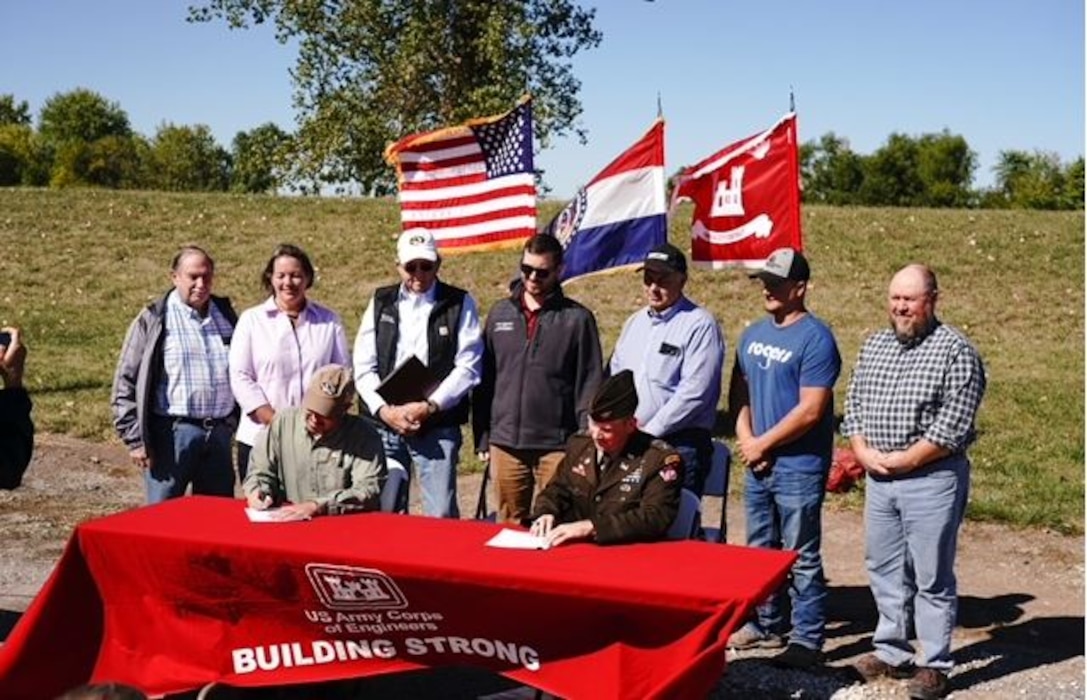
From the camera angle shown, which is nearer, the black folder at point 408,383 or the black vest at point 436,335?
the black folder at point 408,383

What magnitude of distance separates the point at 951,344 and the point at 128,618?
373 centimetres

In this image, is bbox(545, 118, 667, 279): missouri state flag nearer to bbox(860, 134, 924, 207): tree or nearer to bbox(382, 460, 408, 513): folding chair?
bbox(382, 460, 408, 513): folding chair

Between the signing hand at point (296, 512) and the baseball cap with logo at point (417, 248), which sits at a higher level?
the baseball cap with logo at point (417, 248)

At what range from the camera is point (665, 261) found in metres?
6.95

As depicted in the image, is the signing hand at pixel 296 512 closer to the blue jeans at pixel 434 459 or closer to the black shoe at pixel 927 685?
the blue jeans at pixel 434 459

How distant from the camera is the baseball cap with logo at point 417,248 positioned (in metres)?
7.29

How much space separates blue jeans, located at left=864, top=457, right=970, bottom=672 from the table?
1162 millimetres

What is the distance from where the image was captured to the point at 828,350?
677cm

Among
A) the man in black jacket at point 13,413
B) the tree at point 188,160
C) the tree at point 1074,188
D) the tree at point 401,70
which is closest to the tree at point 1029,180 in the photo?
the tree at point 1074,188

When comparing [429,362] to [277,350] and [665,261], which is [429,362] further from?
[665,261]

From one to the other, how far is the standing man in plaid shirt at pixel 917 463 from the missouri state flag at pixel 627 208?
1976 millimetres

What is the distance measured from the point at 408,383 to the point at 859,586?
3.10 m

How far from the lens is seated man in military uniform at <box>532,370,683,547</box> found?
5.69 m

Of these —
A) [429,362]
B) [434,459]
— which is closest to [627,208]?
[429,362]
